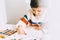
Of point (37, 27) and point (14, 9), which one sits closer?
point (37, 27)

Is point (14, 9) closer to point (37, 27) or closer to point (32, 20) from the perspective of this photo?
point (32, 20)

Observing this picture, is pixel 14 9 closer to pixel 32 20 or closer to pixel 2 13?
pixel 2 13

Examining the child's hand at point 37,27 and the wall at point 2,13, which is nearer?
the child's hand at point 37,27

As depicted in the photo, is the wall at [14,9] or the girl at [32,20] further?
the wall at [14,9]

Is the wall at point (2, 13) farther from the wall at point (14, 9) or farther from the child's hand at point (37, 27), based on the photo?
the child's hand at point (37, 27)

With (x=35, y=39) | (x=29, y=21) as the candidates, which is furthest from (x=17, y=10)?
(x=35, y=39)

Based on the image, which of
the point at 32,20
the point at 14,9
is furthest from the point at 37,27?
the point at 14,9

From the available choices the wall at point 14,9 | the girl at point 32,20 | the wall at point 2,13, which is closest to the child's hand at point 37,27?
the girl at point 32,20

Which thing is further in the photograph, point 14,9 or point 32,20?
point 14,9

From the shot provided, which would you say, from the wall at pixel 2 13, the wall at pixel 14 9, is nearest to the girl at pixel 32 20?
the wall at pixel 14 9

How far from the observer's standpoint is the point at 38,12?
94cm

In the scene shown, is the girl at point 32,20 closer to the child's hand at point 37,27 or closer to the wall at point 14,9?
the child's hand at point 37,27

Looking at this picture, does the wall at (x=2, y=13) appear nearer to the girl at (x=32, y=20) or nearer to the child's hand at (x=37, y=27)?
the girl at (x=32, y=20)

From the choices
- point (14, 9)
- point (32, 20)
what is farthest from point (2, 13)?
point (32, 20)
